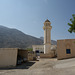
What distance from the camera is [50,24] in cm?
3712

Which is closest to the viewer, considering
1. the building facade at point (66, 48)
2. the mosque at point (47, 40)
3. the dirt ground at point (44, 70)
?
the dirt ground at point (44, 70)

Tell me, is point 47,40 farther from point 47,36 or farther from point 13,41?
point 13,41

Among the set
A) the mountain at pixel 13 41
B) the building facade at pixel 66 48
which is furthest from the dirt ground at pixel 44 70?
the mountain at pixel 13 41

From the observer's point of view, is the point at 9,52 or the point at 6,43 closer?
the point at 9,52

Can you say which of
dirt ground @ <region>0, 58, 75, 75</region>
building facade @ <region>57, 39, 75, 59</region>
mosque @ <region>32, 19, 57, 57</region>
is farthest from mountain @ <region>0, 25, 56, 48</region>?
dirt ground @ <region>0, 58, 75, 75</region>

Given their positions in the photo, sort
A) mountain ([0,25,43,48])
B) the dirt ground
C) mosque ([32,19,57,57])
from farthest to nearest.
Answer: mountain ([0,25,43,48]) < mosque ([32,19,57,57]) < the dirt ground

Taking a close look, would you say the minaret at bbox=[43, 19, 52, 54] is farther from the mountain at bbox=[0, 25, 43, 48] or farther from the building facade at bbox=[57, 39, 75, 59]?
the mountain at bbox=[0, 25, 43, 48]

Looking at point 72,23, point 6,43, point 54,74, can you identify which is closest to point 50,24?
point 72,23

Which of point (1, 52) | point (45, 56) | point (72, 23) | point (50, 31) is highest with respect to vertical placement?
point (50, 31)

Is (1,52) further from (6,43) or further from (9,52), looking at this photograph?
(6,43)

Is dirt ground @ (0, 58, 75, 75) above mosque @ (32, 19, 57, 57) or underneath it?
underneath

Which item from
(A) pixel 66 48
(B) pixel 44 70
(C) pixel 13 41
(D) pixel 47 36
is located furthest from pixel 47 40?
(C) pixel 13 41

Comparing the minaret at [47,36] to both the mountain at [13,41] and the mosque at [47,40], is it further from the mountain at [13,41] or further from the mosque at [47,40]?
the mountain at [13,41]

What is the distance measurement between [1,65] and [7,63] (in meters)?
0.86
